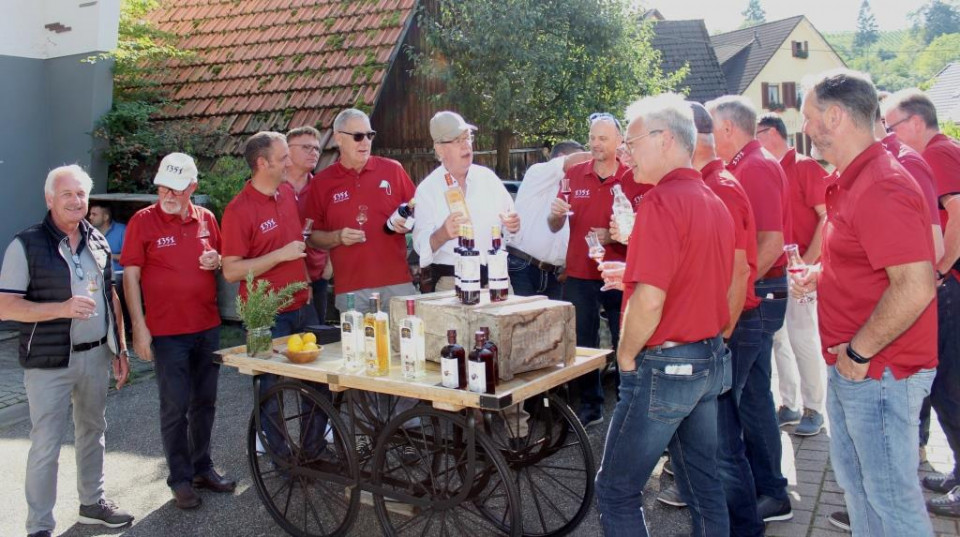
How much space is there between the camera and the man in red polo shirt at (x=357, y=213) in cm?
562

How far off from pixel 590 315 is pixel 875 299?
3.09m

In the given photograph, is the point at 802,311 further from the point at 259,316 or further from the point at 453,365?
the point at 259,316

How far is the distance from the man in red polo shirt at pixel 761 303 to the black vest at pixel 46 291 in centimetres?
361

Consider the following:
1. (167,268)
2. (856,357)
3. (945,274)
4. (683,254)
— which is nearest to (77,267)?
(167,268)

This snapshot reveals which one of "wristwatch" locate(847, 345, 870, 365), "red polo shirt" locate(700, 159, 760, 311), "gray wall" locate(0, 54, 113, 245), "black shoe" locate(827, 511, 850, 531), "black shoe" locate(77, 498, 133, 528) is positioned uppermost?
"gray wall" locate(0, 54, 113, 245)

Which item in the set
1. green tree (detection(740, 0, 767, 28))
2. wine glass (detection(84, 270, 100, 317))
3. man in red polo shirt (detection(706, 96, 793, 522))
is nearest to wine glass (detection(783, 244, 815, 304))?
man in red polo shirt (detection(706, 96, 793, 522))

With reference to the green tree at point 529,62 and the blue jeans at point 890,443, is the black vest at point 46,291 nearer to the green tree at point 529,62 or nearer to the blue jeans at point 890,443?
the blue jeans at point 890,443

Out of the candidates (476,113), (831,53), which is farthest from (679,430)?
(831,53)

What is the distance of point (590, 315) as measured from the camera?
6055 mm

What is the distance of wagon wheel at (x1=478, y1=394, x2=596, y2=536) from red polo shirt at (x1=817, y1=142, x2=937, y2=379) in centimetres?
150

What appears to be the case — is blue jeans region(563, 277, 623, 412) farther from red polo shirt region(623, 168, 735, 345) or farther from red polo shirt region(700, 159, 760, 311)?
red polo shirt region(623, 168, 735, 345)

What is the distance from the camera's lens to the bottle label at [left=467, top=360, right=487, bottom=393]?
3645 millimetres

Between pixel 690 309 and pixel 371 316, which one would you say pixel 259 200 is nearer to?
pixel 371 316

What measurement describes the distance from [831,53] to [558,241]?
145 ft
